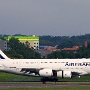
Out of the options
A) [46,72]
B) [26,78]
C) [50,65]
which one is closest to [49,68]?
[50,65]

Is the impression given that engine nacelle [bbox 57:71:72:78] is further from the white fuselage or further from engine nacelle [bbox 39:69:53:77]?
engine nacelle [bbox 39:69:53:77]

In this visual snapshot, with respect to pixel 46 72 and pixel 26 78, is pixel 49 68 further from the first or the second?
pixel 26 78

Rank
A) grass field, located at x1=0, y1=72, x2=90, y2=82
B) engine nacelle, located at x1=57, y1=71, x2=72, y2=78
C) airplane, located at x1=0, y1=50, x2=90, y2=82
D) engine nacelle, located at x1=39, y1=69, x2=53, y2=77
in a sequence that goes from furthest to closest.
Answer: grass field, located at x1=0, y1=72, x2=90, y2=82, airplane, located at x1=0, y1=50, x2=90, y2=82, engine nacelle, located at x1=39, y1=69, x2=53, y2=77, engine nacelle, located at x1=57, y1=71, x2=72, y2=78

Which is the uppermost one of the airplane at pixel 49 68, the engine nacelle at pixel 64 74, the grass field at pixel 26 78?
the airplane at pixel 49 68

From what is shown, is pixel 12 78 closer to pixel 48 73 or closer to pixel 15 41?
pixel 48 73

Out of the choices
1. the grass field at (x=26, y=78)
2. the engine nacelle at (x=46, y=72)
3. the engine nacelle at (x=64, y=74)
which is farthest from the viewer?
the grass field at (x=26, y=78)

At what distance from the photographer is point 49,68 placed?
74750mm

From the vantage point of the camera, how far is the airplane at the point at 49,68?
241 feet

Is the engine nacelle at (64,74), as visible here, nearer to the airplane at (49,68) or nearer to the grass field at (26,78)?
the airplane at (49,68)

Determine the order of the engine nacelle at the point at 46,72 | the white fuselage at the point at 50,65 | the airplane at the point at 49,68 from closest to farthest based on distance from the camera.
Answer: the engine nacelle at the point at 46,72 < the airplane at the point at 49,68 < the white fuselage at the point at 50,65

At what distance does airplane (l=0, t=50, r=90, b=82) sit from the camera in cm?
7356

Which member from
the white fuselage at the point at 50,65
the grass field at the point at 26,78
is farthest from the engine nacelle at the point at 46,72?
the grass field at the point at 26,78

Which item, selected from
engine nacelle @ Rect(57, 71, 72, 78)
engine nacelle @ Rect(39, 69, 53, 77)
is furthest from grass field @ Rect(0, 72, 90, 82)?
engine nacelle @ Rect(39, 69, 53, 77)

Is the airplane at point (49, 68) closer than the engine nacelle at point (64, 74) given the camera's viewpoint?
No
